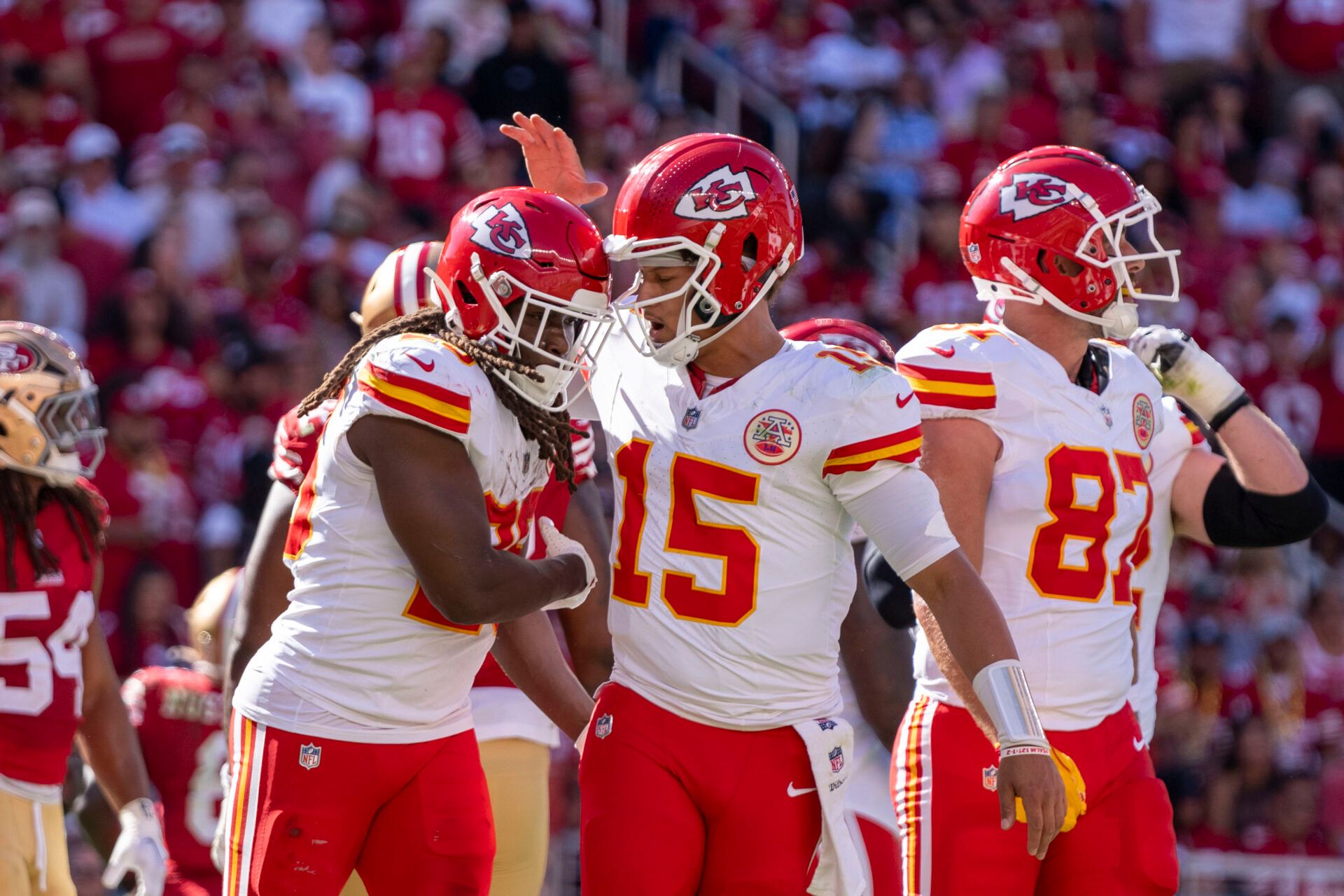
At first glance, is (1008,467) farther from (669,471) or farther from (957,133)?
(957,133)

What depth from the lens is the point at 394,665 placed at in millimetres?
3361

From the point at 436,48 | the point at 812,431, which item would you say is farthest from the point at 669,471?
the point at 436,48

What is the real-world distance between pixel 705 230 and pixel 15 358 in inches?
76.5

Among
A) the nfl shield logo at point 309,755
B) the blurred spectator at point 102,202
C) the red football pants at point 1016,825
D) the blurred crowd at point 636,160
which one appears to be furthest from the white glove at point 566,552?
the blurred spectator at point 102,202

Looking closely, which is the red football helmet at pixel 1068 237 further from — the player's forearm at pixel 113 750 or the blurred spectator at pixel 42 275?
the blurred spectator at pixel 42 275

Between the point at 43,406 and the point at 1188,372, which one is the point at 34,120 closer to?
the point at 43,406

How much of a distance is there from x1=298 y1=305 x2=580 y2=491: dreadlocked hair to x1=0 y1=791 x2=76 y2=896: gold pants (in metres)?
1.20

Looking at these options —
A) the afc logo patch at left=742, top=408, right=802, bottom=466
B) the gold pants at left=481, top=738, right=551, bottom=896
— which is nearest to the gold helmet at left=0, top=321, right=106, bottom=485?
the gold pants at left=481, top=738, right=551, bottom=896

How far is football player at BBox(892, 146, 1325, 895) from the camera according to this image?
357 cm

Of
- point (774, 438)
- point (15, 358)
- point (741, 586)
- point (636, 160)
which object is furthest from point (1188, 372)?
point (636, 160)

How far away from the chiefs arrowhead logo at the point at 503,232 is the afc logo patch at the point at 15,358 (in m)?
1.48

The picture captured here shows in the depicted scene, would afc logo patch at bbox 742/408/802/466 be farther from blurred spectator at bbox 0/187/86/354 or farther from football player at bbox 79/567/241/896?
blurred spectator at bbox 0/187/86/354

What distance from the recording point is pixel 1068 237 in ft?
12.4

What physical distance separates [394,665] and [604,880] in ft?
1.85
